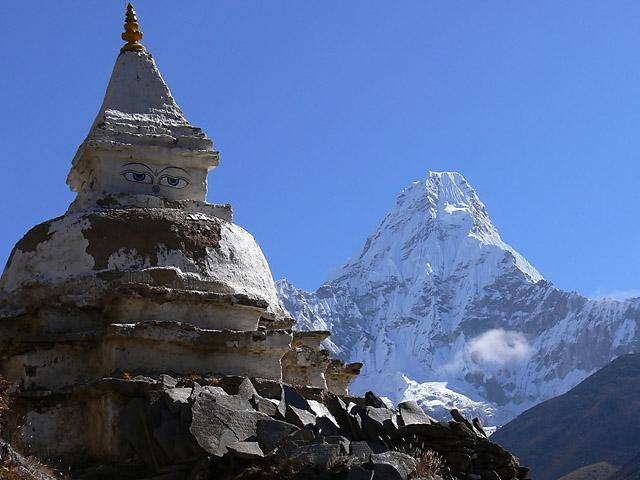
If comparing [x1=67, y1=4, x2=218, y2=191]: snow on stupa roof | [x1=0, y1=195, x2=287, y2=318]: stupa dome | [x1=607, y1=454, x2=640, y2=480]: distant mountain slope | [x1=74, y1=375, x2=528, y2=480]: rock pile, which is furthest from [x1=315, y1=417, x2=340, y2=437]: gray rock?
[x1=607, y1=454, x2=640, y2=480]: distant mountain slope

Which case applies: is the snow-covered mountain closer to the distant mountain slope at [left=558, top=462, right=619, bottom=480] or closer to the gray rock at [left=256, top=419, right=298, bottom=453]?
the distant mountain slope at [left=558, top=462, right=619, bottom=480]

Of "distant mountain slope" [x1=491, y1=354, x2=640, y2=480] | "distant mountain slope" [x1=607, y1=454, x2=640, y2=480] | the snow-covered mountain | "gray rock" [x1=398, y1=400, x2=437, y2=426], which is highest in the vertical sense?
the snow-covered mountain

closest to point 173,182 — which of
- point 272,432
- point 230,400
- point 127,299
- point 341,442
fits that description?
point 127,299

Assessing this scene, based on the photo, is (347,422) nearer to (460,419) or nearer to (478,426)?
(460,419)

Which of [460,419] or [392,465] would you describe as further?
[460,419]

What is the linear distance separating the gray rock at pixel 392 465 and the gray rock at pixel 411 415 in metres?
1.94

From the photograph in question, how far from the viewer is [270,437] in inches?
779

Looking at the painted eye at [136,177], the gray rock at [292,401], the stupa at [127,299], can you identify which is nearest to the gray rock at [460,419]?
the gray rock at [292,401]

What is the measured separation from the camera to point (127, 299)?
22656 mm

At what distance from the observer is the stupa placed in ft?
72.5

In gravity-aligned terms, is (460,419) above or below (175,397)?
above

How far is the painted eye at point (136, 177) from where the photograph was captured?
2533 centimetres

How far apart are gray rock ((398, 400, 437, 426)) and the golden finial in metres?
8.98

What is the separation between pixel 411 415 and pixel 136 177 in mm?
6627
